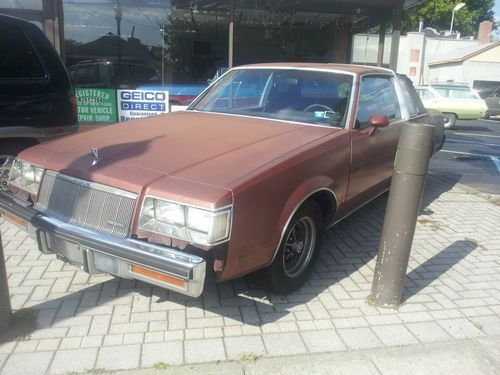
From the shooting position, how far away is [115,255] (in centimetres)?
280

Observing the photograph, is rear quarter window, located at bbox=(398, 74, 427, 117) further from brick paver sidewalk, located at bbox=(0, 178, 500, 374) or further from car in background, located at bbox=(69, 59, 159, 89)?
car in background, located at bbox=(69, 59, 159, 89)

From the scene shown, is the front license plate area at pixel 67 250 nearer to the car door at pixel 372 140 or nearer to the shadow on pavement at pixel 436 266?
the car door at pixel 372 140

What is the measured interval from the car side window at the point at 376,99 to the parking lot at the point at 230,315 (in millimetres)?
1343

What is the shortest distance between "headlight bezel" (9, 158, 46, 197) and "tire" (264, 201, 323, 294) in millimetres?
1766

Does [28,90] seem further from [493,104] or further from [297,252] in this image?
[493,104]

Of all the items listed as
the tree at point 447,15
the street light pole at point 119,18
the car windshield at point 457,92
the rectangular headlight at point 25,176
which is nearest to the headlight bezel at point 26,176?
the rectangular headlight at point 25,176

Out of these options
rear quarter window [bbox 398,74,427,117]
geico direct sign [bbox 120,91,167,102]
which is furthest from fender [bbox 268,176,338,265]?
geico direct sign [bbox 120,91,167,102]

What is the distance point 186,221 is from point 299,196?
0.92 m

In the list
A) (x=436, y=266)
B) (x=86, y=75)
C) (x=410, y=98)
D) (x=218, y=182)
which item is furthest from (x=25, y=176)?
→ (x=86, y=75)

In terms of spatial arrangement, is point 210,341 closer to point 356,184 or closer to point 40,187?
point 40,187

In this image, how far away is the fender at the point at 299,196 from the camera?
3150 millimetres

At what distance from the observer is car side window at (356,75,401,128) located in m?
4.42

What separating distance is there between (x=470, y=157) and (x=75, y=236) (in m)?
10.2

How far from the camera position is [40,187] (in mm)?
3367
